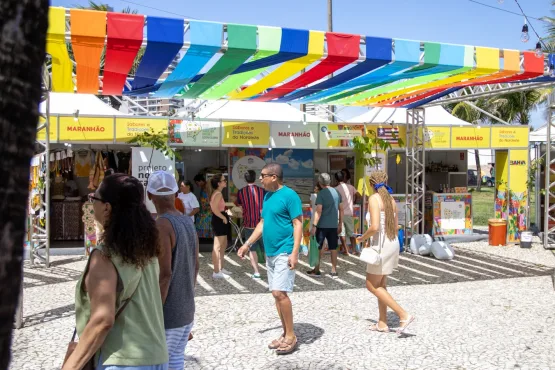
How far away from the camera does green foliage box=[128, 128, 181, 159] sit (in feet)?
34.4

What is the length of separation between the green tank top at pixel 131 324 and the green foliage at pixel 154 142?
8.27m

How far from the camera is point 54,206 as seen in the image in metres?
12.8

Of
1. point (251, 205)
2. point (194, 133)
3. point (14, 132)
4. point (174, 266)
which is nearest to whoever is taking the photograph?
point (14, 132)

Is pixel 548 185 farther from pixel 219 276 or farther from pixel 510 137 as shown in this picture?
pixel 219 276

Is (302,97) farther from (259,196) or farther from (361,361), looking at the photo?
(361,361)

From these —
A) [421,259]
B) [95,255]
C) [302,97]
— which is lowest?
[421,259]

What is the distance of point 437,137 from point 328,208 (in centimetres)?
485

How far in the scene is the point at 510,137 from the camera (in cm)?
1327

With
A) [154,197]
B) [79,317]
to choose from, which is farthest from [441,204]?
[79,317]

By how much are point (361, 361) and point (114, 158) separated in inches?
342

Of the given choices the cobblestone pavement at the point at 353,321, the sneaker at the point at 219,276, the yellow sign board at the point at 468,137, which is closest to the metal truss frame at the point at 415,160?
the yellow sign board at the point at 468,137

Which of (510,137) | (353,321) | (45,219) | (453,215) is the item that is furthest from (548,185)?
(45,219)

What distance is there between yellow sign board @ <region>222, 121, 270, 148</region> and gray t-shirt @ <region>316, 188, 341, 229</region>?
2964 mm

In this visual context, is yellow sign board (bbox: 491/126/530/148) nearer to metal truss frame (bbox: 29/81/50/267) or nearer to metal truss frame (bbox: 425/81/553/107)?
metal truss frame (bbox: 425/81/553/107)
